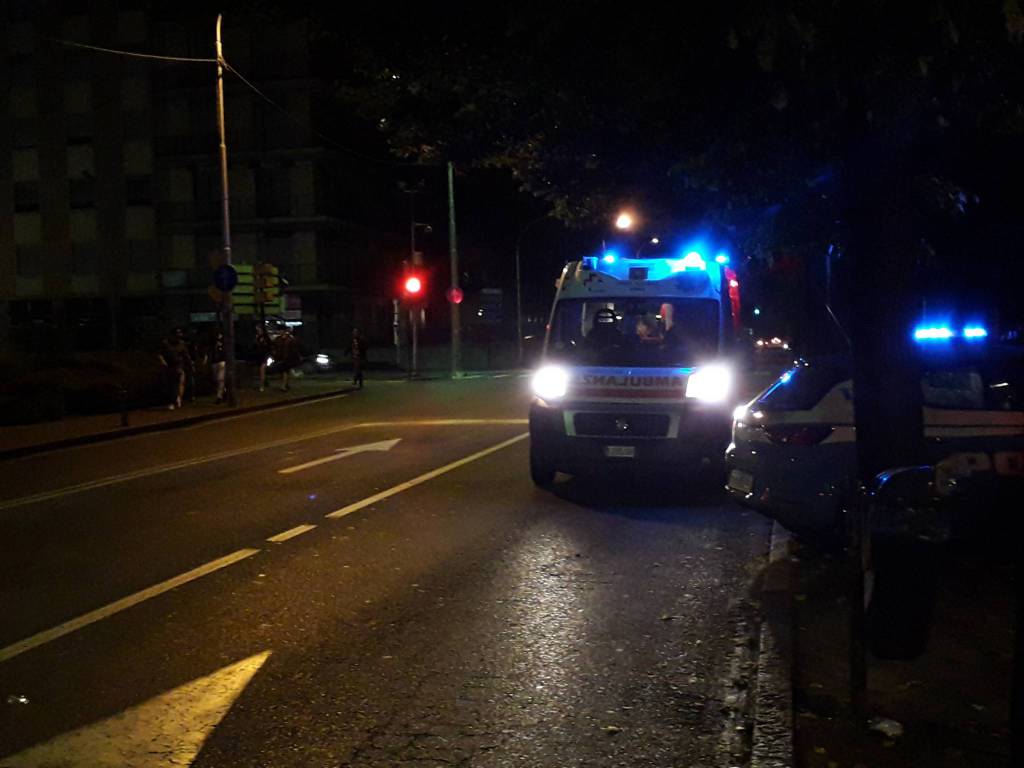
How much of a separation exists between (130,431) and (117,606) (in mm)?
13890

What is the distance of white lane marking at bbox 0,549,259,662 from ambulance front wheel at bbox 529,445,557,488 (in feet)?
12.3

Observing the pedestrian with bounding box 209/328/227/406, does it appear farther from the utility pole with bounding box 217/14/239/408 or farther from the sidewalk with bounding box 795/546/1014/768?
the sidewalk with bounding box 795/546/1014/768

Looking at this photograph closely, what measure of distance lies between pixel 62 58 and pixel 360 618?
57270mm

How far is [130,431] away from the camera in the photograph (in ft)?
67.5

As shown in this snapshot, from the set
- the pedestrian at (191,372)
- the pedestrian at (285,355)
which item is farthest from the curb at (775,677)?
the pedestrian at (285,355)

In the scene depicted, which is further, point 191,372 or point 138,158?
point 138,158

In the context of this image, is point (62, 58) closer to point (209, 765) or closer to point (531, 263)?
point (531, 263)

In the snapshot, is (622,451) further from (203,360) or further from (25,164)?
(25,164)

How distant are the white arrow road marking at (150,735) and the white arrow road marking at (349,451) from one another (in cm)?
836

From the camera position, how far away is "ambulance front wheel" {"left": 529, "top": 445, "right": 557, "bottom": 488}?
11.9 metres

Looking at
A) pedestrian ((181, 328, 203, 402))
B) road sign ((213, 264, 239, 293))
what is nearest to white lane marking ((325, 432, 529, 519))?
road sign ((213, 264, 239, 293))

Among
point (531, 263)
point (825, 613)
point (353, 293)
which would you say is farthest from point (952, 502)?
point (531, 263)

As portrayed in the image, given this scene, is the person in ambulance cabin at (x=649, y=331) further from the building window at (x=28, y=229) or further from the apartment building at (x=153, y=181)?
the building window at (x=28, y=229)

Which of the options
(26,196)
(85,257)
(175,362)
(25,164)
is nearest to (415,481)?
(175,362)
